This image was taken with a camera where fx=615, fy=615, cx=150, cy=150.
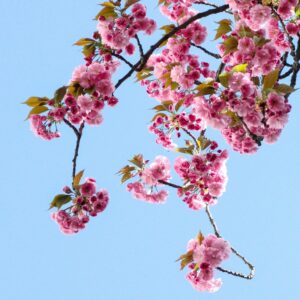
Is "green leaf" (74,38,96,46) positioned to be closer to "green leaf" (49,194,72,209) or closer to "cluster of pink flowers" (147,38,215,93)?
"cluster of pink flowers" (147,38,215,93)

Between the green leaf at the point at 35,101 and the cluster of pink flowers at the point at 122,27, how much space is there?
100cm

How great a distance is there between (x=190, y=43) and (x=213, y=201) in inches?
73.5

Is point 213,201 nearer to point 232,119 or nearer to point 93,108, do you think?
point 232,119

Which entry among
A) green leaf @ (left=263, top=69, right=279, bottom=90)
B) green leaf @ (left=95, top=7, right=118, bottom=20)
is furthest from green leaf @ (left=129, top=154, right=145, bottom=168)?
green leaf @ (left=263, top=69, right=279, bottom=90)

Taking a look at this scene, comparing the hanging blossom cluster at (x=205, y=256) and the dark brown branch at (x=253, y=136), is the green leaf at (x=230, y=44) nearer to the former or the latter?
the dark brown branch at (x=253, y=136)

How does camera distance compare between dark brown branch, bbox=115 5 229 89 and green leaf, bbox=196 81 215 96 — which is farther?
dark brown branch, bbox=115 5 229 89

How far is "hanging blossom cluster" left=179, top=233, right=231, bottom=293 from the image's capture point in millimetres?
5941

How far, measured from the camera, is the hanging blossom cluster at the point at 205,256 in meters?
5.94

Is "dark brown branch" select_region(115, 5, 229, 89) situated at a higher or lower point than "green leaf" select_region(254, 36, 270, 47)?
higher

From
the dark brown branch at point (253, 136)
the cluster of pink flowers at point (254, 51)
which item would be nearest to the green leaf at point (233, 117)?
the dark brown branch at point (253, 136)

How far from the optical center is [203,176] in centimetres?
695

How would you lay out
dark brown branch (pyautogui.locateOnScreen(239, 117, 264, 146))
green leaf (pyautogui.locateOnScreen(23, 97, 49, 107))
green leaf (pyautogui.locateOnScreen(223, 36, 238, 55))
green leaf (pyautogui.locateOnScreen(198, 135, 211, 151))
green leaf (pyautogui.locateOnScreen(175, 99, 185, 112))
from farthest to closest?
green leaf (pyautogui.locateOnScreen(198, 135, 211, 151)) < green leaf (pyautogui.locateOnScreen(175, 99, 185, 112)) < green leaf (pyautogui.locateOnScreen(223, 36, 238, 55)) < green leaf (pyautogui.locateOnScreen(23, 97, 49, 107)) < dark brown branch (pyautogui.locateOnScreen(239, 117, 264, 146))

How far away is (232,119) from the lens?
6016 mm

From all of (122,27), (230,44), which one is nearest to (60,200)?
(122,27)
